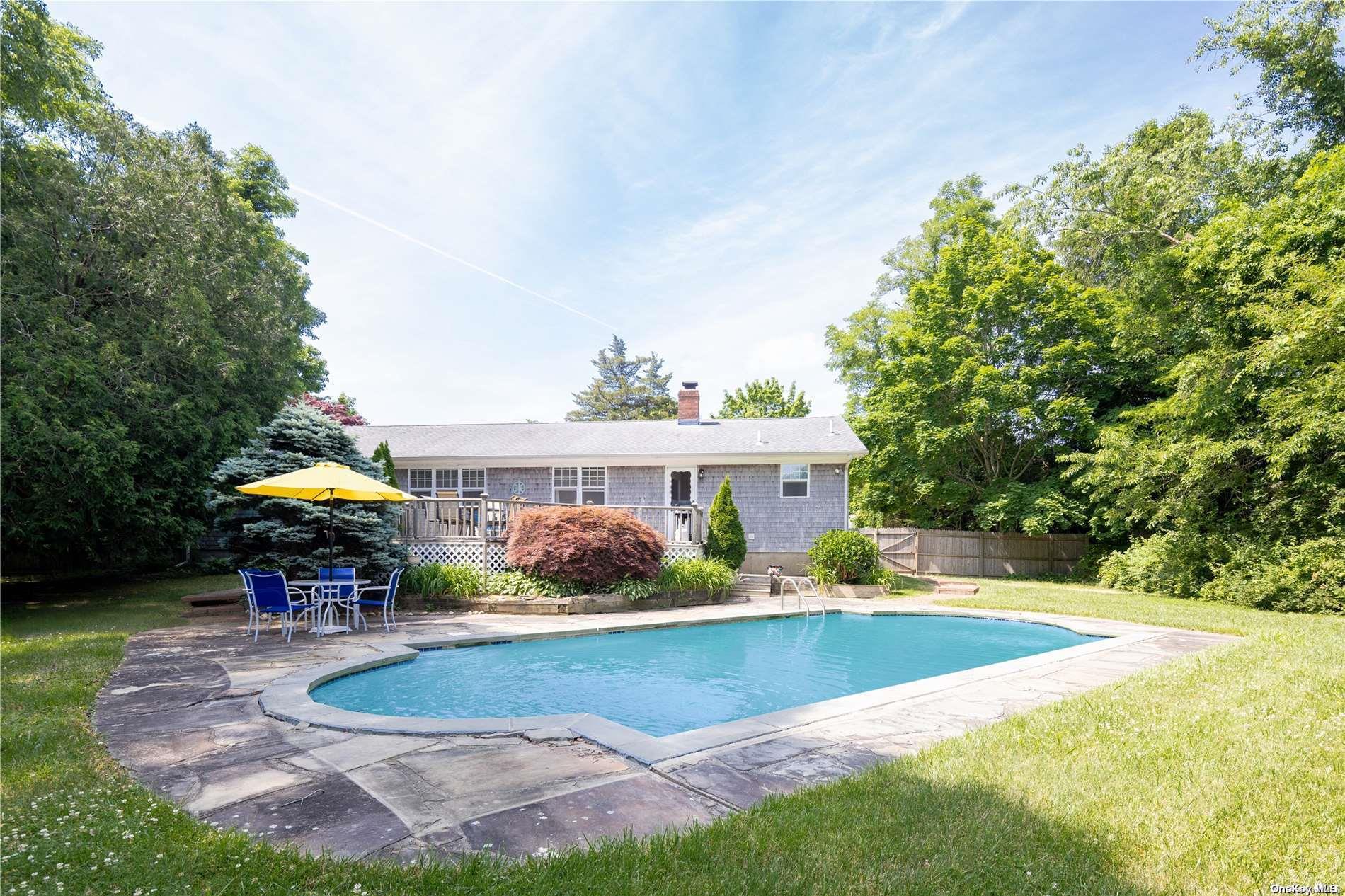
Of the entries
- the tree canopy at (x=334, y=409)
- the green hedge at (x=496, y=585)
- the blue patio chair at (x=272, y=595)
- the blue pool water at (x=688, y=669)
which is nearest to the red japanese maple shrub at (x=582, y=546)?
the green hedge at (x=496, y=585)

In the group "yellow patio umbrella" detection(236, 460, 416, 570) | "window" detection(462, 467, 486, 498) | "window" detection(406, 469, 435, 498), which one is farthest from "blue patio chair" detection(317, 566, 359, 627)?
"window" detection(406, 469, 435, 498)

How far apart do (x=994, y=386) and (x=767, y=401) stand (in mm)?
24203

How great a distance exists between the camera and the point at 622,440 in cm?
1992

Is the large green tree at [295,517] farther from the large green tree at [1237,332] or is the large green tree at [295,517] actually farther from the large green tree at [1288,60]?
the large green tree at [1288,60]

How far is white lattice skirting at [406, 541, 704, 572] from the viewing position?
1317 cm

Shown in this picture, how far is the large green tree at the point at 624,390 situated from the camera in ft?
176

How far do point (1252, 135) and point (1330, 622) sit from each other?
1400 centimetres

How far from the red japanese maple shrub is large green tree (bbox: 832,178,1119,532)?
39.7 ft

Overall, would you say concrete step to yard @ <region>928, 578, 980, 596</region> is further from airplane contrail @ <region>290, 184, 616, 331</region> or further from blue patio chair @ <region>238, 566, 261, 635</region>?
airplane contrail @ <region>290, 184, 616, 331</region>

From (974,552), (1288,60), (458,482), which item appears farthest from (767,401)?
(1288,60)

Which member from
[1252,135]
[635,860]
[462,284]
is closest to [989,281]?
[1252,135]

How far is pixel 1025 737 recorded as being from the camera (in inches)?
174

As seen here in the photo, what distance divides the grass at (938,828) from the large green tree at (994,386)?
16.5 m

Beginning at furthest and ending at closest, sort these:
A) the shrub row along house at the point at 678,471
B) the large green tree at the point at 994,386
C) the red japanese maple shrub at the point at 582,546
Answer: the large green tree at the point at 994,386 < the shrub row along house at the point at 678,471 < the red japanese maple shrub at the point at 582,546
